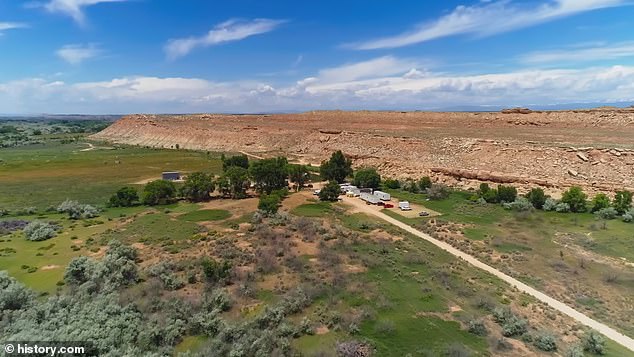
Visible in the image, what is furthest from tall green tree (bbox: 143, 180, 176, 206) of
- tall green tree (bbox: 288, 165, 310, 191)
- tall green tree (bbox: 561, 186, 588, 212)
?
tall green tree (bbox: 561, 186, 588, 212)

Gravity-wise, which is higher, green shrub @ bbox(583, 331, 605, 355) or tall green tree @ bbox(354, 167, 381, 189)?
tall green tree @ bbox(354, 167, 381, 189)

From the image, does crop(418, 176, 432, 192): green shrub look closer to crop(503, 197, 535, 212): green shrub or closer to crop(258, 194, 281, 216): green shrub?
crop(503, 197, 535, 212): green shrub

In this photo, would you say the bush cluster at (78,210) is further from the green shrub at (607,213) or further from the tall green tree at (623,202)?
the tall green tree at (623,202)

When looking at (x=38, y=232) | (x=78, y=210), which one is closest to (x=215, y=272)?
(x=38, y=232)

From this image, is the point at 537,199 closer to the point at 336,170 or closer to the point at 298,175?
the point at 336,170

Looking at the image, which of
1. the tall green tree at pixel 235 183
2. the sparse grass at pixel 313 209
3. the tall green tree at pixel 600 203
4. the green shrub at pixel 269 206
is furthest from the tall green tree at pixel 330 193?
the tall green tree at pixel 600 203
